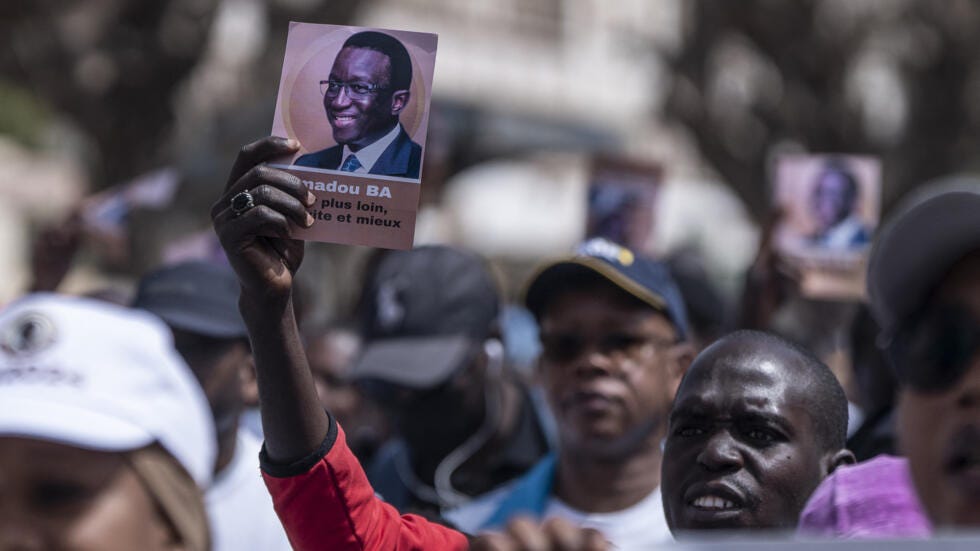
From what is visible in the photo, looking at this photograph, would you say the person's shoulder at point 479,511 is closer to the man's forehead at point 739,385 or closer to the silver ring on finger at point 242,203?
the man's forehead at point 739,385

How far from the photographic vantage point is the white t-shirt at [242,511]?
347 centimetres

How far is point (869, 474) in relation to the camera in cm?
244

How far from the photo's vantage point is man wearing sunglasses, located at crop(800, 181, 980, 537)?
1.86m

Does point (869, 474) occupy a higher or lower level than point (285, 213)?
lower

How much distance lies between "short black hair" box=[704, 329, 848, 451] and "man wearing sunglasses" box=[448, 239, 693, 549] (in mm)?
829

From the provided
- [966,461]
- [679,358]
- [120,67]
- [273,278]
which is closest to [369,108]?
[273,278]

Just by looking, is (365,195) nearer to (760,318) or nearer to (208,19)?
(760,318)

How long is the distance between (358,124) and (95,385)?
601 mm

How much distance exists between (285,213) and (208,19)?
7606mm

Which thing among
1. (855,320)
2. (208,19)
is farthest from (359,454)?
(208,19)

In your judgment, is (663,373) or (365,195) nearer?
(365,195)

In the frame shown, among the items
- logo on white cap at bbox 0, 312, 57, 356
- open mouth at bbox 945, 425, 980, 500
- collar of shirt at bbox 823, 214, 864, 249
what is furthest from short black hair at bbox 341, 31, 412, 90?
collar of shirt at bbox 823, 214, 864, 249

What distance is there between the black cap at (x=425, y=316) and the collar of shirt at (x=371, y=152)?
2248 millimetres

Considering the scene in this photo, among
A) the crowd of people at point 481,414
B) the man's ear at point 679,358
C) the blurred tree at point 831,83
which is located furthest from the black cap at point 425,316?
the blurred tree at point 831,83
